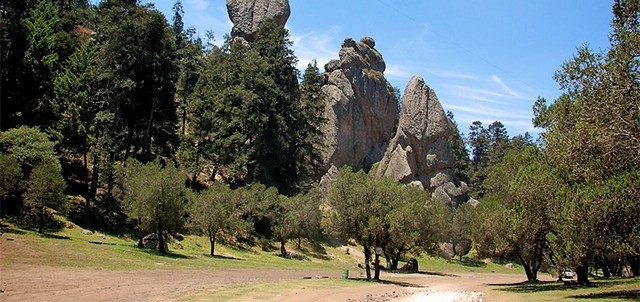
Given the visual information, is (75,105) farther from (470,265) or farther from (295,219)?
(470,265)

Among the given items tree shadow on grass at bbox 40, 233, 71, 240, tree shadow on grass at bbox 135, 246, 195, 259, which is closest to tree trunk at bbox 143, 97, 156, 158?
tree shadow on grass at bbox 135, 246, 195, 259

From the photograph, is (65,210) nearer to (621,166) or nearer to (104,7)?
(104,7)

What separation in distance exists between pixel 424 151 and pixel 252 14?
145 ft

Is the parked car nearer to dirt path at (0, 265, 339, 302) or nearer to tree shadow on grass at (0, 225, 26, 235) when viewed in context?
dirt path at (0, 265, 339, 302)

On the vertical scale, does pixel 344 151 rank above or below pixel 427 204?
above

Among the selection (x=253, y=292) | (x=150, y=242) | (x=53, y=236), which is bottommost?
(x=253, y=292)

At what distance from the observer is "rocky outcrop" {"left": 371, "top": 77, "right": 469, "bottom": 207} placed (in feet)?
308

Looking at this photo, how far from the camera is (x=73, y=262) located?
2956 cm

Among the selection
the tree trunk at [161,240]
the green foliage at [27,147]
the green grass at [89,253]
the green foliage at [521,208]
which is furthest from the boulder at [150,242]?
the green foliage at [521,208]

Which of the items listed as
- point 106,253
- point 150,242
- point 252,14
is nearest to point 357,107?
point 252,14

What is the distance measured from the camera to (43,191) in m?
39.3

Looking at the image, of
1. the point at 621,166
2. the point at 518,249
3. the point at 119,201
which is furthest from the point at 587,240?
the point at 119,201

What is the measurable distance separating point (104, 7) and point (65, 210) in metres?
30.6

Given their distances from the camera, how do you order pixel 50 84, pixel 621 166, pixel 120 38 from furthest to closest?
pixel 120 38
pixel 50 84
pixel 621 166
